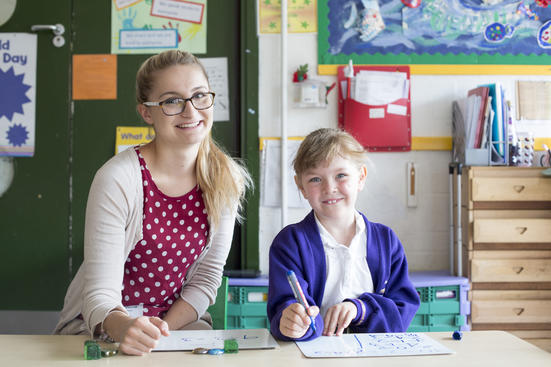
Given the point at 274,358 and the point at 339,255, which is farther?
the point at 339,255

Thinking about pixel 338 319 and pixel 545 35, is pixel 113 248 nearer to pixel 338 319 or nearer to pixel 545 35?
pixel 338 319

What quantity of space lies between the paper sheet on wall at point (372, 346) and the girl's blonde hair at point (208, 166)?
0.49 metres

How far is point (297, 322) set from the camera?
96 centimetres

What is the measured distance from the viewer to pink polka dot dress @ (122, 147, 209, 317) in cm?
129

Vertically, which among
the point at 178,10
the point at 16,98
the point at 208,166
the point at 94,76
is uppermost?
the point at 178,10

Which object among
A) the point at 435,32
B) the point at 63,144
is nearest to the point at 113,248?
the point at 63,144

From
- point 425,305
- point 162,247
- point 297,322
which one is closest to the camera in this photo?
point 297,322

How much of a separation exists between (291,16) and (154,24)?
26.9 inches

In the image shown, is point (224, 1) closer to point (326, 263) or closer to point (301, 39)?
point (301, 39)

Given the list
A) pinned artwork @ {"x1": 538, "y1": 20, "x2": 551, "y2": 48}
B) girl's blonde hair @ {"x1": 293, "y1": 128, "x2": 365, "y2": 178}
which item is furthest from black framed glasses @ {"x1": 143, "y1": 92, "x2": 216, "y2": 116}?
pinned artwork @ {"x1": 538, "y1": 20, "x2": 551, "y2": 48}

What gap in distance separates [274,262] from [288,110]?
4.76 feet

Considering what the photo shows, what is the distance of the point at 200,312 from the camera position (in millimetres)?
1352

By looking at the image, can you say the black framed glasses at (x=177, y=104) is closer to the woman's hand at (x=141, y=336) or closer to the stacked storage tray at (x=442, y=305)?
the woman's hand at (x=141, y=336)

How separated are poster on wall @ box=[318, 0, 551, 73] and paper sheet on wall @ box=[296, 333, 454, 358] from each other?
1.77 m
